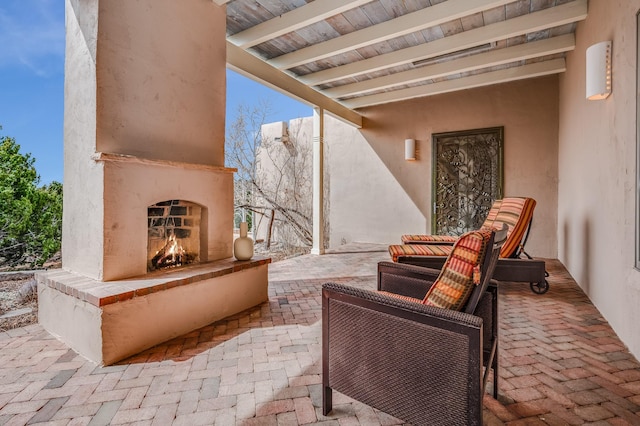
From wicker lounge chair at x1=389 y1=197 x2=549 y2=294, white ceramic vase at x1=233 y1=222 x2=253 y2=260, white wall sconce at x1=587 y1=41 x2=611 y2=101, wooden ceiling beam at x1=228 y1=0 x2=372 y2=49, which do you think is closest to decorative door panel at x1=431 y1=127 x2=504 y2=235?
wicker lounge chair at x1=389 y1=197 x2=549 y2=294

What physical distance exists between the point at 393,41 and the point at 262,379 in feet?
14.4

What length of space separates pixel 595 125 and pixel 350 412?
354 centimetres

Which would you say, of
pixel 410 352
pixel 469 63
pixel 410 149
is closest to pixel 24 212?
pixel 410 352

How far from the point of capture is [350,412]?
1.65 meters

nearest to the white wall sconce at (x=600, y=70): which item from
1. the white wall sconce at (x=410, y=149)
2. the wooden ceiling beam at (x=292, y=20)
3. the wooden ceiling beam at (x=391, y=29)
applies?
the wooden ceiling beam at (x=391, y=29)

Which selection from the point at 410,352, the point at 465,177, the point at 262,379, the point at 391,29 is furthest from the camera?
the point at 465,177

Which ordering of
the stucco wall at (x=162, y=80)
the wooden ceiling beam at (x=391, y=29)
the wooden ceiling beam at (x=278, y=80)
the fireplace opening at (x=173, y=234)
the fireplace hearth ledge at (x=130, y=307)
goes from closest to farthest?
the fireplace hearth ledge at (x=130, y=307)
the stucco wall at (x=162, y=80)
the fireplace opening at (x=173, y=234)
the wooden ceiling beam at (x=391, y=29)
the wooden ceiling beam at (x=278, y=80)

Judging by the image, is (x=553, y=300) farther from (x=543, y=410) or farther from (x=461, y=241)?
→ (x=461, y=241)

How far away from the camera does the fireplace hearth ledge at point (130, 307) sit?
2.11 meters

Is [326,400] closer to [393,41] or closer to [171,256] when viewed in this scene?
[171,256]

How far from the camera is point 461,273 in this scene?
142 cm

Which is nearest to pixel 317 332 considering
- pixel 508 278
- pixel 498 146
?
pixel 508 278

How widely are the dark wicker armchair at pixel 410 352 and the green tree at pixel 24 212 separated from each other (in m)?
3.58

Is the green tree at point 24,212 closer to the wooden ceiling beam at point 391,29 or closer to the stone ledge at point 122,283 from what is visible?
the stone ledge at point 122,283
